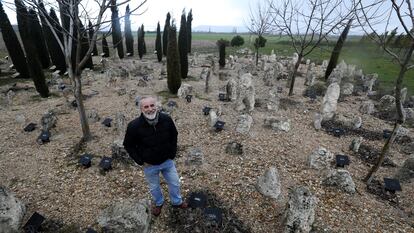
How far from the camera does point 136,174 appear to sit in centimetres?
628

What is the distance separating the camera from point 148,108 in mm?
3992

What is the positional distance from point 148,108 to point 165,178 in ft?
4.88

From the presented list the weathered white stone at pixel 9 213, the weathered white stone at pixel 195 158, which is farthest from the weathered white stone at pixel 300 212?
the weathered white stone at pixel 9 213

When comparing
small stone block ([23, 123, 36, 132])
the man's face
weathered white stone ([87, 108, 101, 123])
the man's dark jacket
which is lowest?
small stone block ([23, 123, 36, 132])

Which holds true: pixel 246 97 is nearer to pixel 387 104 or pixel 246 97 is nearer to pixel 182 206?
pixel 182 206

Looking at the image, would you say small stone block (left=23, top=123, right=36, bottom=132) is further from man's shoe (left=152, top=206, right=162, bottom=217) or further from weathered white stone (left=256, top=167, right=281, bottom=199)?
weathered white stone (left=256, top=167, right=281, bottom=199)

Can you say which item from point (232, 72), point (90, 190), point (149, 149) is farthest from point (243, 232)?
point (232, 72)

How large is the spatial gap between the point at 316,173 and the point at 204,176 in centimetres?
281

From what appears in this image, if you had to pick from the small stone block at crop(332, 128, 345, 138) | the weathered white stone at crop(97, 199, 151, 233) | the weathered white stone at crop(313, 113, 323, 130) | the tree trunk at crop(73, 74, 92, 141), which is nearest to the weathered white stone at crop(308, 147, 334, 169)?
the small stone block at crop(332, 128, 345, 138)

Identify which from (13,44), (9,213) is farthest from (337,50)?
(13,44)

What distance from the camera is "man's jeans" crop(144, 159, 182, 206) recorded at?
4.51 m

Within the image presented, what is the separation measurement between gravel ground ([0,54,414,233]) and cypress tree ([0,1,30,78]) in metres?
6.36

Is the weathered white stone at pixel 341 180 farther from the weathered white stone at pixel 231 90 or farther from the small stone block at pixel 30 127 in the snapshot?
the small stone block at pixel 30 127

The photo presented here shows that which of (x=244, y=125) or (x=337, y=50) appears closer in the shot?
(x=244, y=125)
